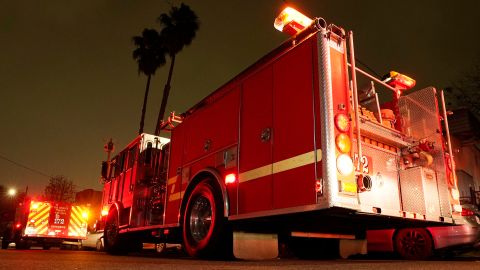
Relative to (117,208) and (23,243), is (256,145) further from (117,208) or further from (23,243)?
(23,243)

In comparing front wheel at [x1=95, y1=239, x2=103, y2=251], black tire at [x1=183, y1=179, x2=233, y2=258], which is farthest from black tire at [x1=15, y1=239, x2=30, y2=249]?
black tire at [x1=183, y1=179, x2=233, y2=258]

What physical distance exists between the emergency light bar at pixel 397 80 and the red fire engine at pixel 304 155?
2 cm

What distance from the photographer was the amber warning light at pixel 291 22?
4.71 meters

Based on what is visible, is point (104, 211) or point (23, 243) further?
point (23, 243)

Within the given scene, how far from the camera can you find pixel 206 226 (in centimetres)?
572

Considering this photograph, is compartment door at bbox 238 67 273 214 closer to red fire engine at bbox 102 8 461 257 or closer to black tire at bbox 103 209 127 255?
red fire engine at bbox 102 8 461 257

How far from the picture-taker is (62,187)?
51094 mm

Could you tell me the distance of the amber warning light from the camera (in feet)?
15.5

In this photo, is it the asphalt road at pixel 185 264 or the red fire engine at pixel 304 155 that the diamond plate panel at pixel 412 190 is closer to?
the red fire engine at pixel 304 155

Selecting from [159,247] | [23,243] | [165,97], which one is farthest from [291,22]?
[165,97]

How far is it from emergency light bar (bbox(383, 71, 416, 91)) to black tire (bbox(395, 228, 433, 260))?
2.56 metres

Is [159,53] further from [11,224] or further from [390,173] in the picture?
[390,173]

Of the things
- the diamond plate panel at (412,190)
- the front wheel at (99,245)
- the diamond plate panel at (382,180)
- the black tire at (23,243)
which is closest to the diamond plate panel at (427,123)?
the diamond plate panel at (412,190)

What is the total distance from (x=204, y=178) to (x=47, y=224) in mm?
12004
